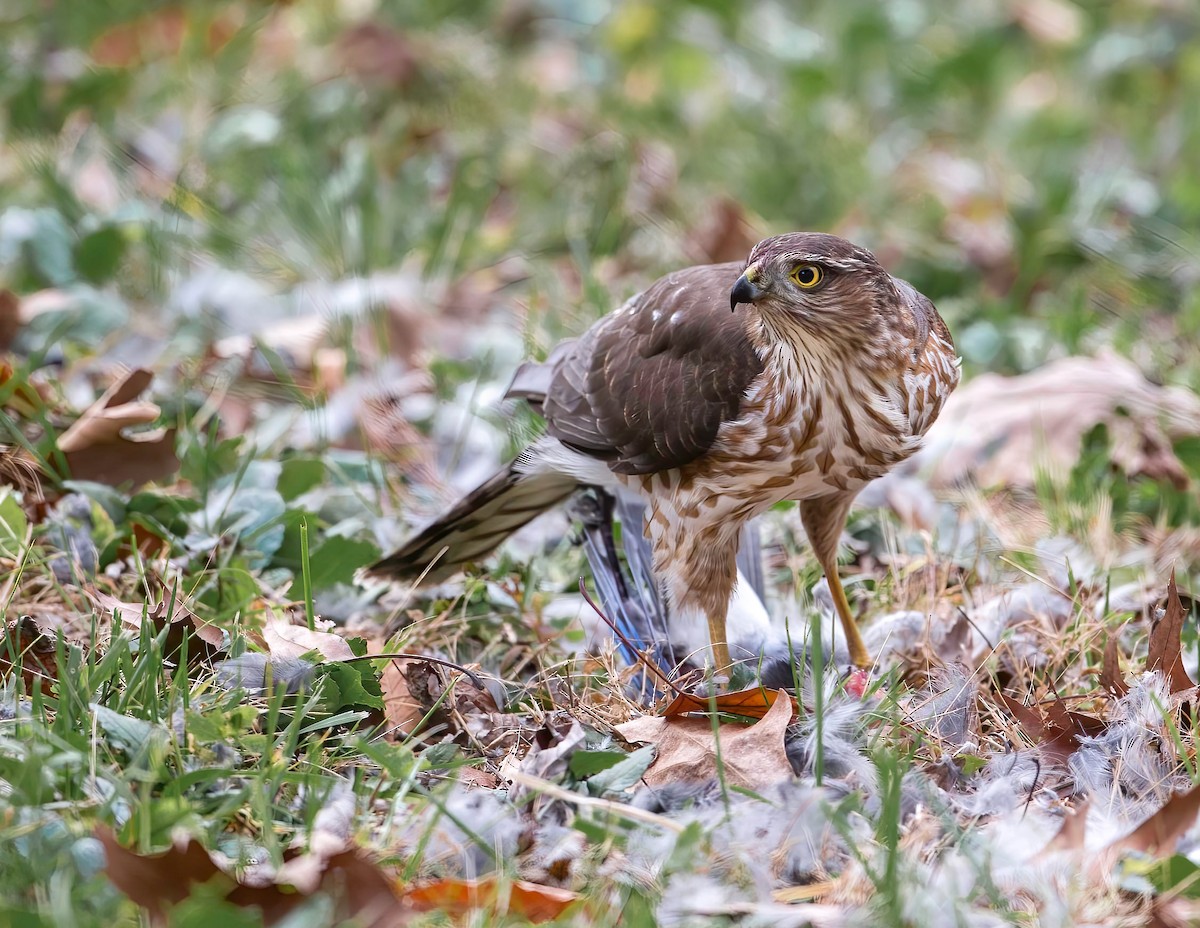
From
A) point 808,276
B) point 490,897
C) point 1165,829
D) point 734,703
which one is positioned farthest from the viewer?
point 808,276

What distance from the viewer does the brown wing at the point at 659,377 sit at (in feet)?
12.0

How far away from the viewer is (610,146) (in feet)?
21.9

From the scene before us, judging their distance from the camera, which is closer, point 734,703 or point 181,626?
point 734,703

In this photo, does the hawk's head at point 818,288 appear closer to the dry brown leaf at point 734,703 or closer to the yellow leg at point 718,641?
the yellow leg at point 718,641

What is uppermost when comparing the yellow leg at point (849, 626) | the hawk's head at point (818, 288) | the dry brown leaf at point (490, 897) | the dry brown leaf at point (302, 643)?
the hawk's head at point (818, 288)

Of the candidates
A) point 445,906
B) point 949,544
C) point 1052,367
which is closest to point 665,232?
point 1052,367

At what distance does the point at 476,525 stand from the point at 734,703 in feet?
3.96

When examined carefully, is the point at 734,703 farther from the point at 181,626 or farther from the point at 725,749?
the point at 181,626

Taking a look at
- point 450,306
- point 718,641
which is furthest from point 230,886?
point 450,306

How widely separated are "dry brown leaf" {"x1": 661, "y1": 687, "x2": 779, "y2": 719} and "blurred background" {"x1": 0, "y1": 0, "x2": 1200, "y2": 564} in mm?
1410

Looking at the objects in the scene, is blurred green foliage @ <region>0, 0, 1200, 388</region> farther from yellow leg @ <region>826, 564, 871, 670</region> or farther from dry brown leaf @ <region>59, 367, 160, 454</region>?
yellow leg @ <region>826, 564, 871, 670</region>

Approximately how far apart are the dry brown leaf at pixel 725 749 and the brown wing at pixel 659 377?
849 mm

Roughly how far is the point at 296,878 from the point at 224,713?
1.81 feet

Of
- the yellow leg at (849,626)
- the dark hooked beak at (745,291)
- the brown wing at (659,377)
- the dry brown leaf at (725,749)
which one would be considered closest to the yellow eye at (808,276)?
the dark hooked beak at (745,291)
